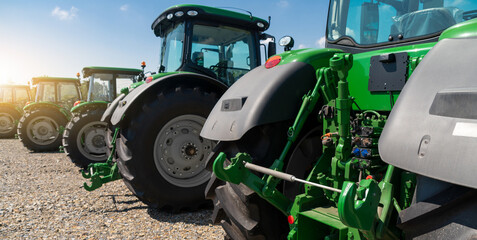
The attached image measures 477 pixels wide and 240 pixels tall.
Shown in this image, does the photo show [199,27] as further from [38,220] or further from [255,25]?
[38,220]

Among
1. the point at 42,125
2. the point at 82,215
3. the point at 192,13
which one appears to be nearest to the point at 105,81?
the point at 42,125

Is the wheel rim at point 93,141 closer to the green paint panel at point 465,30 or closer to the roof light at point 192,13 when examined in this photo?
the roof light at point 192,13

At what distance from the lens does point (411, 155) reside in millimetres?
1076

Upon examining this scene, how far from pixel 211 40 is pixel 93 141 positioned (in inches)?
144

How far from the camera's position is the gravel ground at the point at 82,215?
318cm

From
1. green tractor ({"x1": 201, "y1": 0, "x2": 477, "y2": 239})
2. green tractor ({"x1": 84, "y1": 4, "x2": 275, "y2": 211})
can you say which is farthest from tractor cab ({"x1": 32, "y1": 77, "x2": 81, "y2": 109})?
green tractor ({"x1": 201, "y1": 0, "x2": 477, "y2": 239})

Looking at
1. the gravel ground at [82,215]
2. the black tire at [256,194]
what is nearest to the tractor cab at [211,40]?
the gravel ground at [82,215]

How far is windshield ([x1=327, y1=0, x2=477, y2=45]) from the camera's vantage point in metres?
1.92

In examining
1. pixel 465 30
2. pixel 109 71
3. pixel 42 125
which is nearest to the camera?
pixel 465 30

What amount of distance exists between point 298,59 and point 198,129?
6.61 ft

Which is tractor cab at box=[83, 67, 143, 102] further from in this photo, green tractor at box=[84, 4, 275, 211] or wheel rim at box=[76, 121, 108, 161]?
green tractor at box=[84, 4, 275, 211]

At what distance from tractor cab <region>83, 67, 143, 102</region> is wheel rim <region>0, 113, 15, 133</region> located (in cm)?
732

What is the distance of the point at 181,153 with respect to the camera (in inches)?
148

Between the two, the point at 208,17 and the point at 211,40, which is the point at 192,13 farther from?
the point at 211,40
